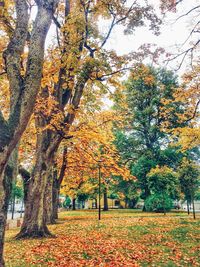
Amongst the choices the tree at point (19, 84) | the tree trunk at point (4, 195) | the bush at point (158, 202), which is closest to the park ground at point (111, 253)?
the tree trunk at point (4, 195)

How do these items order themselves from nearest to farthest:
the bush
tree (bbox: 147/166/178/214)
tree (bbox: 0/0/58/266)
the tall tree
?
tree (bbox: 0/0/58/266)
the tall tree
tree (bbox: 147/166/178/214)
the bush

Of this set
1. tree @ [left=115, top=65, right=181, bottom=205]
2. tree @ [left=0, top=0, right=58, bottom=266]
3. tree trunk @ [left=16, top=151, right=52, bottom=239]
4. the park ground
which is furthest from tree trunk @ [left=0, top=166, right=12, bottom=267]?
tree @ [left=115, top=65, right=181, bottom=205]

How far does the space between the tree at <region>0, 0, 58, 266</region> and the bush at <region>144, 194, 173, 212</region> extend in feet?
Answer: 89.0

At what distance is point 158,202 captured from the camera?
30.9 metres

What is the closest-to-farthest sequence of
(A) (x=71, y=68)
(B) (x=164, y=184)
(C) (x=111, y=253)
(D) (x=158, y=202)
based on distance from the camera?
(C) (x=111, y=253), (A) (x=71, y=68), (B) (x=164, y=184), (D) (x=158, y=202)

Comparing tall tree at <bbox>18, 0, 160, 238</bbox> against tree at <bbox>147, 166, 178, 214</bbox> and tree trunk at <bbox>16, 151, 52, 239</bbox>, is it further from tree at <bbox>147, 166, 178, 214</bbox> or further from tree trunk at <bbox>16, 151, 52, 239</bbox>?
tree at <bbox>147, 166, 178, 214</bbox>

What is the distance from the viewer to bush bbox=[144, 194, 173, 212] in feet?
100

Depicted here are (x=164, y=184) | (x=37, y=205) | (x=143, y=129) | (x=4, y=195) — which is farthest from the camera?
(x=143, y=129)

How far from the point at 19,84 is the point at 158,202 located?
2861 cm

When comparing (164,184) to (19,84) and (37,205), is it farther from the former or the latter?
(19,84)

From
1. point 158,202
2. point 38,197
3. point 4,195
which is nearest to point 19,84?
point 4,195

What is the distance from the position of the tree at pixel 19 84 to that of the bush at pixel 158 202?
27124mm

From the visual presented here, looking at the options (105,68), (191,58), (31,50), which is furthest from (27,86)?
(191,58)

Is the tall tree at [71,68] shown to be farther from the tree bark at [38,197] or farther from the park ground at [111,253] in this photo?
the park ground at [111,253]
